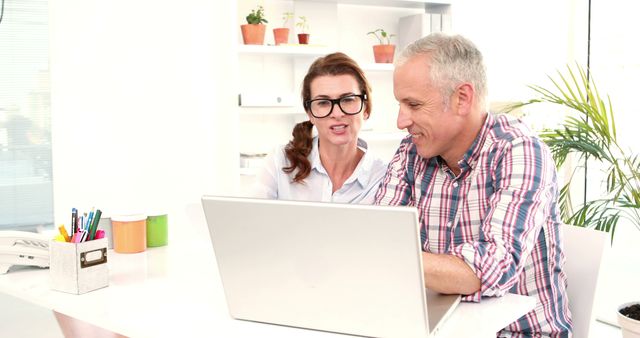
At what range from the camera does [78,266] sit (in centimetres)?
155

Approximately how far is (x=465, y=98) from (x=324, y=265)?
722mm

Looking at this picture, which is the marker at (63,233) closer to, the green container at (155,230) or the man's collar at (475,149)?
the green container at (155,230)

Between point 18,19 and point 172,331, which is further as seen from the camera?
point 18,19

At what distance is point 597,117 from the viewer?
305 cm

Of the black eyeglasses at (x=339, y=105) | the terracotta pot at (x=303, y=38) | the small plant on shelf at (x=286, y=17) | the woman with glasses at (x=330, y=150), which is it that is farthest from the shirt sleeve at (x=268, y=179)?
the small plant on shelf at (x=286, y=17)

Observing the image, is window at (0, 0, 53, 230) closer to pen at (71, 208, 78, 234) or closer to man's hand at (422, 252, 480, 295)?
pen at (71, 208, 78, 234)

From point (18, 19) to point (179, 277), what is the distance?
202cm

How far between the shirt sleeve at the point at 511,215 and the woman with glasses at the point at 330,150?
2.66 ft

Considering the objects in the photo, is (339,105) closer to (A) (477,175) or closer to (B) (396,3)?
A: (A) (477,175)

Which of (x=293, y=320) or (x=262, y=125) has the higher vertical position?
(x=262, y=125)

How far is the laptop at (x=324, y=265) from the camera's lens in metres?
1.15

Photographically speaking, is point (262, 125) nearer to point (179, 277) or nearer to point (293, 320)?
point (179, 277)

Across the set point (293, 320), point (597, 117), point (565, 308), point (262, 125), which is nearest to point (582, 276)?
point (565, 308)

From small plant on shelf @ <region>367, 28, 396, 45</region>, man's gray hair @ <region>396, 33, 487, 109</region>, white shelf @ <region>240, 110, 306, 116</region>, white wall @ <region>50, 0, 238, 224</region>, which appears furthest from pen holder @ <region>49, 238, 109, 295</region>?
small plant on shelf @ <region>367, 28, 396, 45</region>
